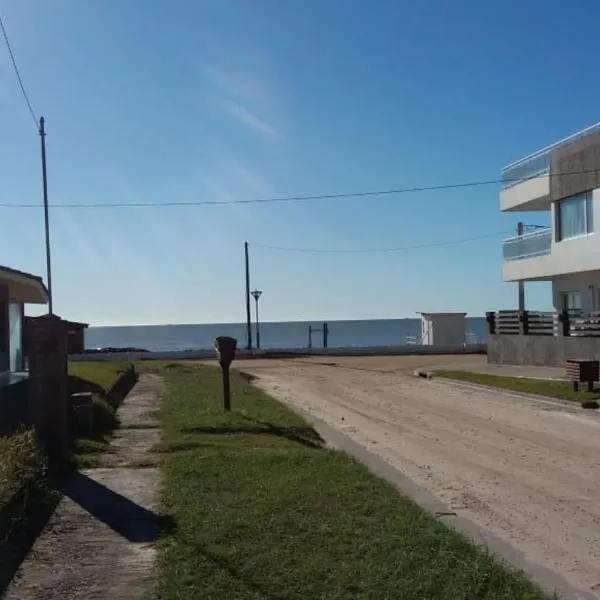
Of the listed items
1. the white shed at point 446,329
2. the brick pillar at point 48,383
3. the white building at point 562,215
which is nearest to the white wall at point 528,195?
the white building at point 562,215

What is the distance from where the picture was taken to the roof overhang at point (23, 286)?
57.7 feet

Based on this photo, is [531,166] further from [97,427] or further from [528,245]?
[97,427]

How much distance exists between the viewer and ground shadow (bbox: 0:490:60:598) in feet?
19.5

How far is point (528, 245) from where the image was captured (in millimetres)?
34156

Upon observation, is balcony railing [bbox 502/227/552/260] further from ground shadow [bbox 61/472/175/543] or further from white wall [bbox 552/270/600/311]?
ground shadow [bbox 61/472/175/543]

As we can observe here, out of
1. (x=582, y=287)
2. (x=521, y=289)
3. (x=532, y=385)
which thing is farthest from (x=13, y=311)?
(x=521, y=289)

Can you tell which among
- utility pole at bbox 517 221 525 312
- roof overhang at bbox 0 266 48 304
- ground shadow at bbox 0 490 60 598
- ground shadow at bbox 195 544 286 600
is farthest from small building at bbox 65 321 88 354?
ground shadow at bbox 195 544 286 600

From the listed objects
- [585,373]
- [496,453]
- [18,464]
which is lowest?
[496,453]

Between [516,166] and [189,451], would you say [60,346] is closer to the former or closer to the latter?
[189,451]

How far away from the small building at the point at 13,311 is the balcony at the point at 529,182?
18.7 m

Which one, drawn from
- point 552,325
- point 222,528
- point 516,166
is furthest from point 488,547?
point 516,166

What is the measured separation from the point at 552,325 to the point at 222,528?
25.5 metres

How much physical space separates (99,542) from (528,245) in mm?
29843

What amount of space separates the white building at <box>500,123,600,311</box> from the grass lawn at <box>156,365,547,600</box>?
20424 millimetres
